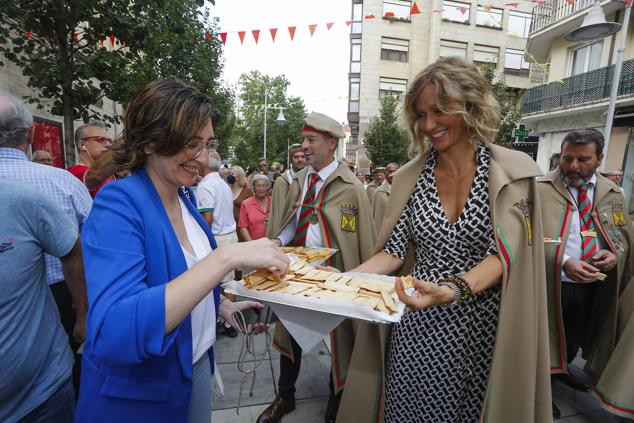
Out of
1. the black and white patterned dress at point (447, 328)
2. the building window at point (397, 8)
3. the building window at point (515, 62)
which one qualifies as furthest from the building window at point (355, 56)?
the black and white patterned dress at point (447, 328)

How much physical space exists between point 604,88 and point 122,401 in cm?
1823

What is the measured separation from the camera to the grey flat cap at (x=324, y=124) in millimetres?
3023

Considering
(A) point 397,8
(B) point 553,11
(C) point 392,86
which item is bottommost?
(C) point 392,86

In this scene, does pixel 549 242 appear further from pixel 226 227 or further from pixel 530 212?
pixel 226 227

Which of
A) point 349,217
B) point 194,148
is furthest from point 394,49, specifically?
point 194,148

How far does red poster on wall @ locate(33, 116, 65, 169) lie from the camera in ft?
23.7

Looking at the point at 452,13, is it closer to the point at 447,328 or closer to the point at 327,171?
the point at 327,171

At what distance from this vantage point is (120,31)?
4773 mm

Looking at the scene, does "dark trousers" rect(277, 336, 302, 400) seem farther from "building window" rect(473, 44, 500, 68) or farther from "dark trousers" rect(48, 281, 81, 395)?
"building window" rect(473, 44, 500, 68)

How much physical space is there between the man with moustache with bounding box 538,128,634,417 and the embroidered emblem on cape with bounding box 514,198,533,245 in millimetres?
1554

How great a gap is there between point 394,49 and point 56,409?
2960 cm

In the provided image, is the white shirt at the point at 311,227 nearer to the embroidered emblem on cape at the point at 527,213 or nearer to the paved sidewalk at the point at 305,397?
the paved sidewalk at the point at 305,397

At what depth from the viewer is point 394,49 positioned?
27.1 m

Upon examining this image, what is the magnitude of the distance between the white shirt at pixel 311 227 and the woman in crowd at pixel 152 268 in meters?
1.60
